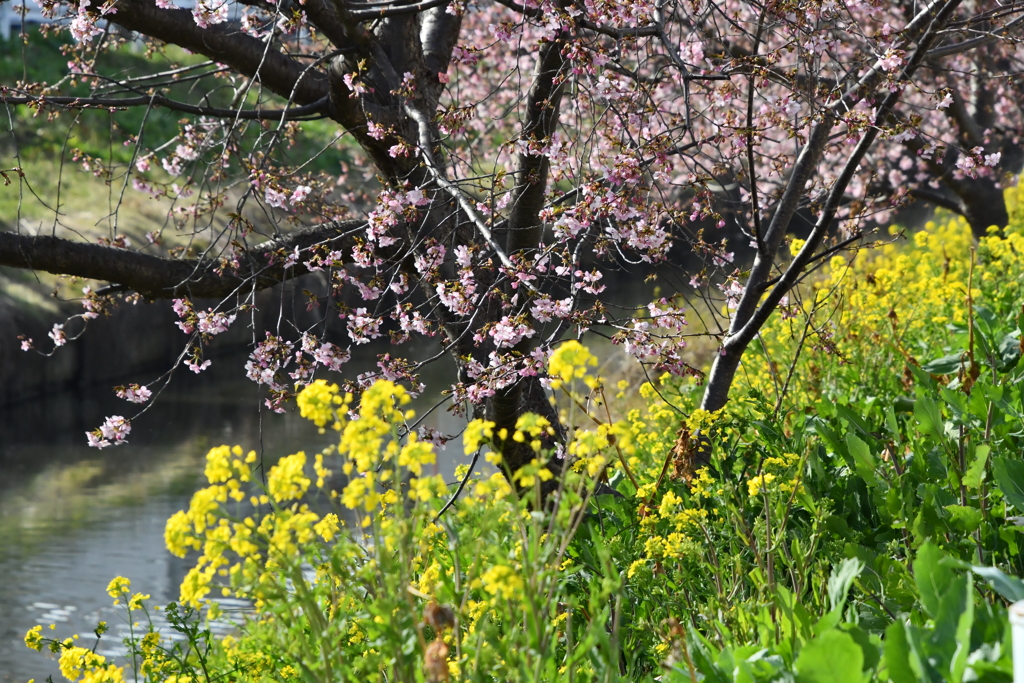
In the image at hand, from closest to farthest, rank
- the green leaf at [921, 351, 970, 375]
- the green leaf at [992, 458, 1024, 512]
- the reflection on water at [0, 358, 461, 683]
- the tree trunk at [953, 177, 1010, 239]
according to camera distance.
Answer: the green leaf at [992, 458, 1024, 512]
the green leaf at [921, 351, 970, 375]
the reflection on water at [0, 358, 461, 683]
the tree trunk at [953, 177, 1010, 239]

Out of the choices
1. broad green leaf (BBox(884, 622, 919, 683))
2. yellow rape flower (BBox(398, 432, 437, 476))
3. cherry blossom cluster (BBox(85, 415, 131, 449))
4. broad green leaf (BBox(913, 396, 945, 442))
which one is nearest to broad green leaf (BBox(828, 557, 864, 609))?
broad green leaf (BBox(884, 622, 919, 683))

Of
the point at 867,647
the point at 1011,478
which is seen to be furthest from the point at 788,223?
the point at 867,647

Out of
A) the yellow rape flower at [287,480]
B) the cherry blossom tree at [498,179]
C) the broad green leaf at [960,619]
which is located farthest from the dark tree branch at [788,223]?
the yellow rape flower at [287,480]

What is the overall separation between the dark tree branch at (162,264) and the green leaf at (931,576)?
193 centimetres

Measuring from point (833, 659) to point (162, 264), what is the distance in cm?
264

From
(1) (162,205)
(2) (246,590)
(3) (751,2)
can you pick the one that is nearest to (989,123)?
(3) (751,2)

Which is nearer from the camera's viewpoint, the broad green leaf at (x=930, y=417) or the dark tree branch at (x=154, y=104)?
the broad green leaf at (x=930, y=417)

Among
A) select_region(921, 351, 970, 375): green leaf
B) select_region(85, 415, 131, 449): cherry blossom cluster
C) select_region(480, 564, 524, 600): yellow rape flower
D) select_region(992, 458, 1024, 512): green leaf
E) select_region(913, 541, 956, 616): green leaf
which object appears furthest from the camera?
select_region(921, 351, 970, 375): green leaf

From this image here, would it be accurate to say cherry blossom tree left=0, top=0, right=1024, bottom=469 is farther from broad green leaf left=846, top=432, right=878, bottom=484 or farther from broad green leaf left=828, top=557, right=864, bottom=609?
broad green leaf left=828, top=557, right=864, bottom=609

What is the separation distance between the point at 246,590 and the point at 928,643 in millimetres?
1113

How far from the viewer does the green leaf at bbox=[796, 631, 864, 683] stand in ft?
4.68

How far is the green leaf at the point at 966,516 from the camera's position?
2.26 meters

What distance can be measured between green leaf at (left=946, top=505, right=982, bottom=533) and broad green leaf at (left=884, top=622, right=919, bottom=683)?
838 mm

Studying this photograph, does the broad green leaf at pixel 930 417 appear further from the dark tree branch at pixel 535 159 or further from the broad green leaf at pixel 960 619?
the dark tree branch at pixel 535 159
